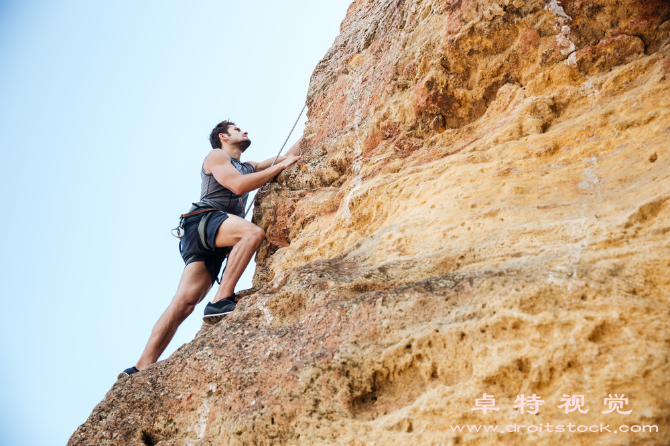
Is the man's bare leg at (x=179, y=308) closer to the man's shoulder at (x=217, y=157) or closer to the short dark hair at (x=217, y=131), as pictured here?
the man's shoulder at (x=217, y=157)

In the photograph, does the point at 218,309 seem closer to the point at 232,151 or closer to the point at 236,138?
the point at 232,151

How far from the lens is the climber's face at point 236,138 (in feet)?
25.7

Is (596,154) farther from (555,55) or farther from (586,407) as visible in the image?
(586,407)

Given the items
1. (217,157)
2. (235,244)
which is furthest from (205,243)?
(217,157)

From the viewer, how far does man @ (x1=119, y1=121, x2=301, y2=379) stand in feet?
19.7

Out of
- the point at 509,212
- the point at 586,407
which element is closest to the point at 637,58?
the point at 509,212

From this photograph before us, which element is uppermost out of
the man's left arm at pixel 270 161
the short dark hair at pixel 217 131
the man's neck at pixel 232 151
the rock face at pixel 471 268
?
the short dark hair at pixel 217 131

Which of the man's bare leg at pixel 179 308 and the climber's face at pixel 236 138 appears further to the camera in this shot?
the climber's face at pixel 236 138

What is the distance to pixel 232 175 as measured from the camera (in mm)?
6781

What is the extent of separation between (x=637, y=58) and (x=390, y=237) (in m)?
2.63
